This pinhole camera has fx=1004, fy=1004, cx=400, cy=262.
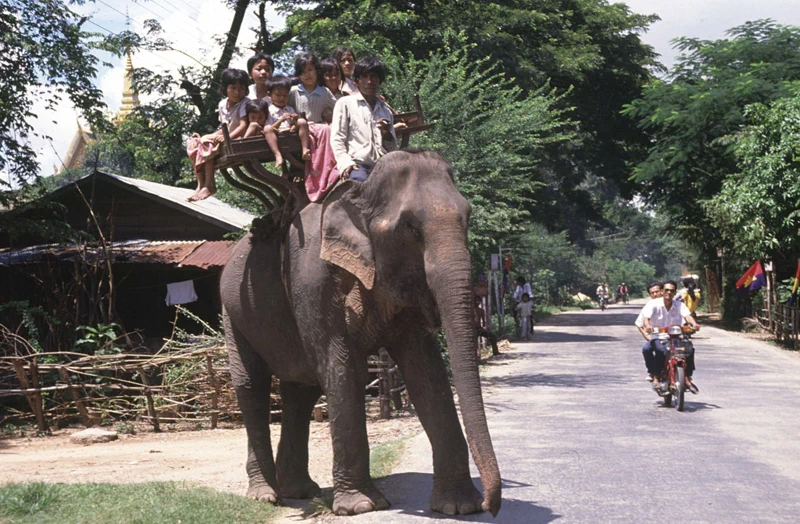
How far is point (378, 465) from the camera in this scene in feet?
30.5

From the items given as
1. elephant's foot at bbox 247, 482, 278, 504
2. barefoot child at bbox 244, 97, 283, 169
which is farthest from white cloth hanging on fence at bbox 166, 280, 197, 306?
barefoot child at bbox 244, 97, 283, 169

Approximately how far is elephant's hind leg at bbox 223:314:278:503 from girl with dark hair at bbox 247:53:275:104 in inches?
75.6

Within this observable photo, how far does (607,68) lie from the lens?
37438 mm

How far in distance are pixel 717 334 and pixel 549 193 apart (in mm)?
12665

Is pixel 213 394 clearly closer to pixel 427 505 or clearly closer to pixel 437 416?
pixel 427 505

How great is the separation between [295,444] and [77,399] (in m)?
7.34

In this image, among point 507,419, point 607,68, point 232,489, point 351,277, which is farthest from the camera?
point 607,68

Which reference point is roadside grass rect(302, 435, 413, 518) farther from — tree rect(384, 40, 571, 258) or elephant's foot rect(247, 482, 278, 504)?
tree rect(384, 40, 571, 258)

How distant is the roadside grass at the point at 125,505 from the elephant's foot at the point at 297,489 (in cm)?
40

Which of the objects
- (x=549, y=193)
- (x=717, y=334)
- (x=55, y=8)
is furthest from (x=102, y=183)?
(x=549, y=193)

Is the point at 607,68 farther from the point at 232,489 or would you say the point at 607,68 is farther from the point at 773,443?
the point at 232,489

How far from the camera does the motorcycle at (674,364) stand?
13.4 m

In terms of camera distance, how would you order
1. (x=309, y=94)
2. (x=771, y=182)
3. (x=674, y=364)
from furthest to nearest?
1. (x=771, y=182)
2. (x=674, y=364)
3. (x=309, y=94)

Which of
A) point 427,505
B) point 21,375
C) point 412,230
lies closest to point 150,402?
point 21,375
